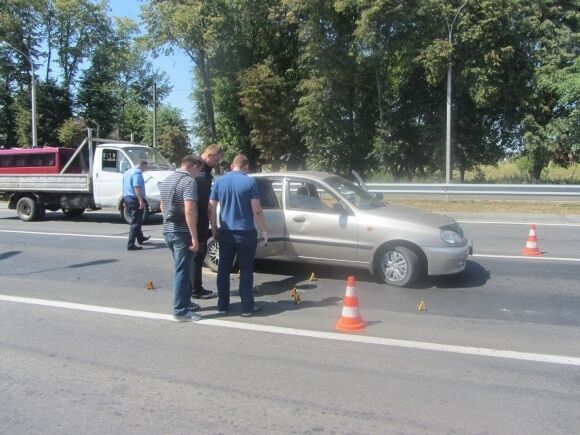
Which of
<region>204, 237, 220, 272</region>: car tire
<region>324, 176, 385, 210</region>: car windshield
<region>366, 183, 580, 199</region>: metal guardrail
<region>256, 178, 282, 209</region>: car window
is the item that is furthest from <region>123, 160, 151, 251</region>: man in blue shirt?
<region>366, 183, 580, 199</region>: metal guardrail

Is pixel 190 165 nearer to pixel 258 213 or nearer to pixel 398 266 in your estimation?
pixel 258 213

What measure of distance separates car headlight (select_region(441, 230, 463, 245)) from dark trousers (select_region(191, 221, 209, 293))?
10.1 ft

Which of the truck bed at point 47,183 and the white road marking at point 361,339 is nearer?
the white road marking at point 361,339

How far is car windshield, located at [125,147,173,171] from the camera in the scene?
15.6m

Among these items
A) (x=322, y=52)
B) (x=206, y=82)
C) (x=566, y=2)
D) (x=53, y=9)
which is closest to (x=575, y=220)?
(x=322, y=52)

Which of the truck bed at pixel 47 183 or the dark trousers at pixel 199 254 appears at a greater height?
the truck bed at pixel 47 183

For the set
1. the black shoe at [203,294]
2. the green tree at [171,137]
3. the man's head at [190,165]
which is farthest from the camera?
the green tree at [171,137]

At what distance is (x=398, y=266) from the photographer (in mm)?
7477

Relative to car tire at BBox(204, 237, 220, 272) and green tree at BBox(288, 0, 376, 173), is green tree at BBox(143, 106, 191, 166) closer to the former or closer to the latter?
green tree at BBox(288, 0, 376, 173)

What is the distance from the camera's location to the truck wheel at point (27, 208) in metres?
16.3

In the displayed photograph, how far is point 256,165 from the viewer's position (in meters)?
35.1

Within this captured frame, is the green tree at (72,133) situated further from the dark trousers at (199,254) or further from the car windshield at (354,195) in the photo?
the dark trousers at (199,254)

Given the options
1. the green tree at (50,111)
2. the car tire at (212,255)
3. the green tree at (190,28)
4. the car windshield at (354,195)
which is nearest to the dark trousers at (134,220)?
the car tire at (212,255)

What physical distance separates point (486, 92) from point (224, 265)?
21799 millimetres
